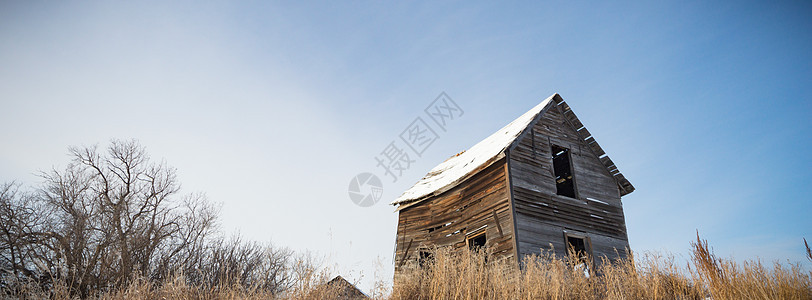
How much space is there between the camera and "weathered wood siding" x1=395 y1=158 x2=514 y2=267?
10750mm

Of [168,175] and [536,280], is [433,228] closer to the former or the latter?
[536,280]

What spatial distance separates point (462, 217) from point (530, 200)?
2.25 m

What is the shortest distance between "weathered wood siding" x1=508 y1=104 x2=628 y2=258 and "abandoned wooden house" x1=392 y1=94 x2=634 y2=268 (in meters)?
0.03

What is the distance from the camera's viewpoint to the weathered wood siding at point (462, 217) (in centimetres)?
1075

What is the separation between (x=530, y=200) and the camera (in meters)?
11.0

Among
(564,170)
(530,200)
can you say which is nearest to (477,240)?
(530,200)

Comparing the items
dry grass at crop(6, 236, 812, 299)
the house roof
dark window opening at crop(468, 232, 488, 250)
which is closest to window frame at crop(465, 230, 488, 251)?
dark window opening at crop(468, 232, 488, 250)

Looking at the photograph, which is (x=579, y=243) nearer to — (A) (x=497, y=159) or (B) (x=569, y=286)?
(A) (x=497, y=159)

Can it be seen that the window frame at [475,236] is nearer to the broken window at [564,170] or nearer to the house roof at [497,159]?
the house roof at [497,159]

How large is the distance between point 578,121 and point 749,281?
29.4 feet

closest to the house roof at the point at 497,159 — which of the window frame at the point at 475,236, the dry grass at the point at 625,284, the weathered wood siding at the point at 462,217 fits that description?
the weathered wood siding at the point at 462,217

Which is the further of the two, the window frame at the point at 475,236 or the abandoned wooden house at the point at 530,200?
the window frame at the point at 475,236

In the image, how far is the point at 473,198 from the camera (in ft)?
40.0

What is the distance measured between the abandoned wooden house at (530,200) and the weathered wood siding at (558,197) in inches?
1.1
